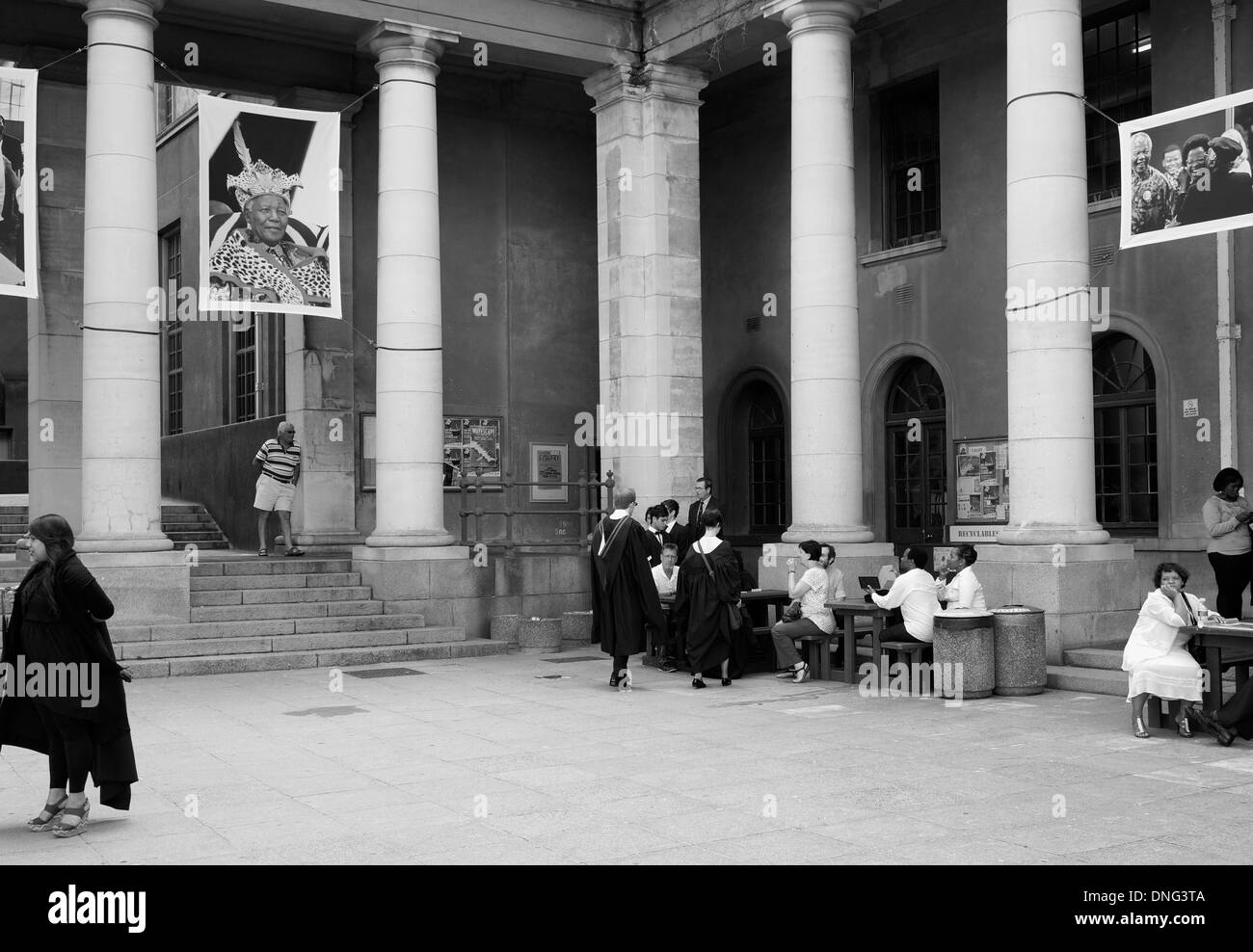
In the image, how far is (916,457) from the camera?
20203mm

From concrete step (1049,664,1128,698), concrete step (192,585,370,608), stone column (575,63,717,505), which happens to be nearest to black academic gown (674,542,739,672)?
concrete step (1049,664,1128,698)

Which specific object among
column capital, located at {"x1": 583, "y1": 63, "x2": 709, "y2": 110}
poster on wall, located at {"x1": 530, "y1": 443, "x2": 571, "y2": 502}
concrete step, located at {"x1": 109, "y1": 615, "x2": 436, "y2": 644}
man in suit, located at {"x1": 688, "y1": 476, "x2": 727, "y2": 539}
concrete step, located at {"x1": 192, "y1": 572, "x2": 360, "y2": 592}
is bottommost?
concrete step, located at {"x1": 109, "y1": 615, "x2": 436, "y2": 644}

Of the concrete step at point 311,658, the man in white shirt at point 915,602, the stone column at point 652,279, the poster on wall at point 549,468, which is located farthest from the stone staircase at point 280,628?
the man in white shirt at point 915,602

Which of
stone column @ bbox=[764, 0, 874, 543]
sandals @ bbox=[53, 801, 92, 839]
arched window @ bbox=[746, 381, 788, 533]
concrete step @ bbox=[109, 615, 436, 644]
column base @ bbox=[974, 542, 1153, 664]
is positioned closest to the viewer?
sandals @ bbox=[53, 801, 92, 839]

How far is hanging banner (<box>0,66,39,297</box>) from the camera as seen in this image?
1448cm

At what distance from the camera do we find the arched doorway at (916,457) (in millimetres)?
19766

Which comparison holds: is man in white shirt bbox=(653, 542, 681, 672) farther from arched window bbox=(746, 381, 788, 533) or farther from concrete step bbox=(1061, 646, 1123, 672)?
arched window bbox=(746, 381, 788, 533)

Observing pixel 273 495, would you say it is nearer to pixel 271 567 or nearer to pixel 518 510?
pixel 271 567

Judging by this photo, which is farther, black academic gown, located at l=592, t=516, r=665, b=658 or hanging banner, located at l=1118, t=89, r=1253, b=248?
black academic gown, located at l=592, t=516, r=665, b=658

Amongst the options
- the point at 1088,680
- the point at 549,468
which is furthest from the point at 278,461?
the point at 1088,680

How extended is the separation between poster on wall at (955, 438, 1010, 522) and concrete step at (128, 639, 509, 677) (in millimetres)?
6765

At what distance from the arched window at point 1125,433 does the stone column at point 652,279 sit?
5.38m

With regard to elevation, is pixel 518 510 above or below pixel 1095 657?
above

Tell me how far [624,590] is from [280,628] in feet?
16.0
